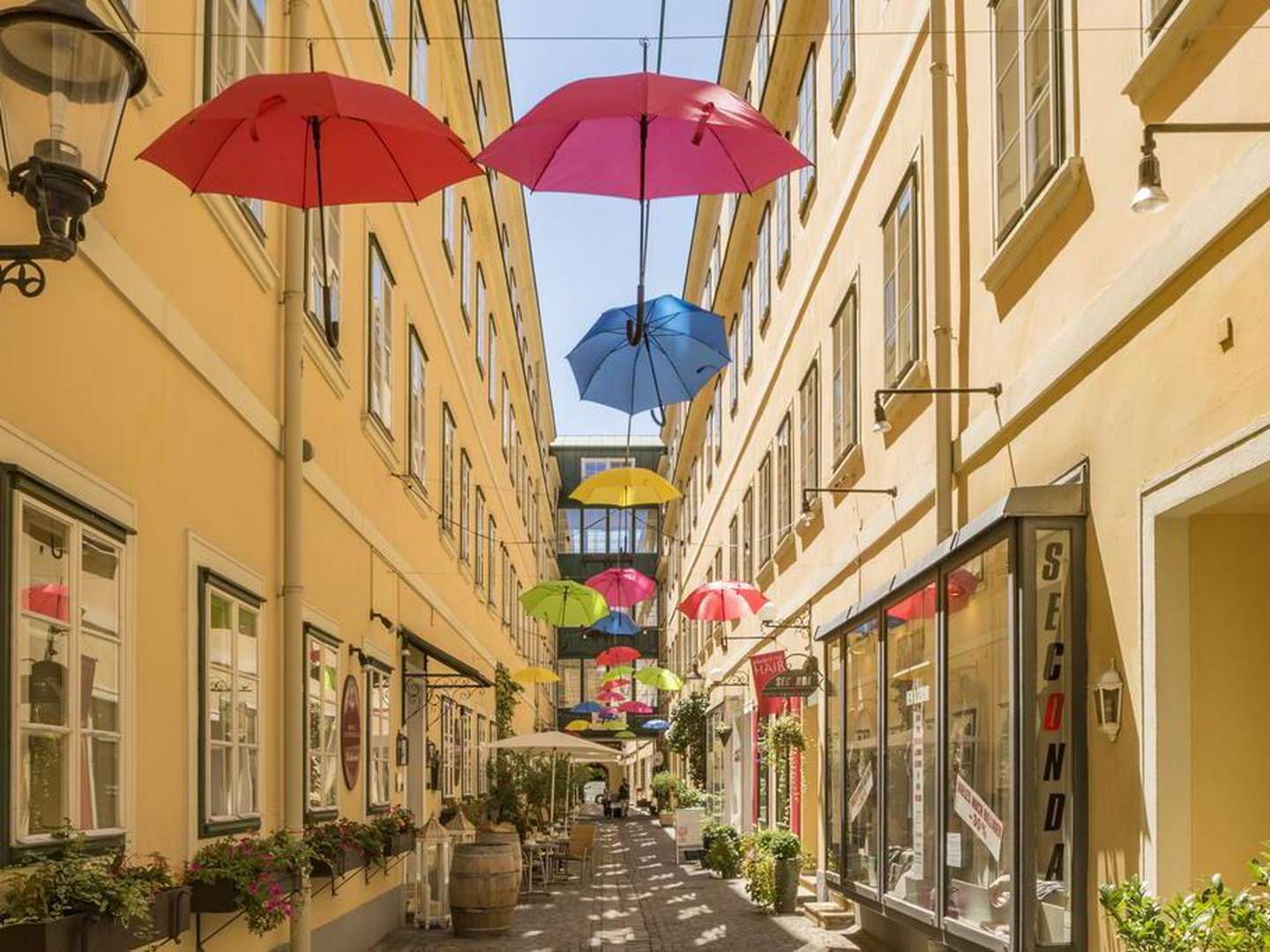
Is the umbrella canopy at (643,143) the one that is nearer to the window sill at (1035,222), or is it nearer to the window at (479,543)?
→ the window sill at (1035,222)

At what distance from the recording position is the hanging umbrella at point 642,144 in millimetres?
8016

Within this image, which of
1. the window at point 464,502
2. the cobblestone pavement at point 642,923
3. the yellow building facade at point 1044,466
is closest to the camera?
the yellow building facade at point 1044,466

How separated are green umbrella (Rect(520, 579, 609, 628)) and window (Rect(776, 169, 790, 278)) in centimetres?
715

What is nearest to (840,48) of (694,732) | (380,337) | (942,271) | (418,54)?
(418,54)

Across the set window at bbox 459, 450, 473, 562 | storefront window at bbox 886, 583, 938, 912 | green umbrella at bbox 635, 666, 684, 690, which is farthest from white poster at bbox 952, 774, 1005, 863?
green umbrella at bbox 635, 666, 684, 690

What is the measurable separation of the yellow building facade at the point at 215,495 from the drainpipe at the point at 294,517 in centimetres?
5

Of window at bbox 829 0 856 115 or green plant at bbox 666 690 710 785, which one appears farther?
green plant at bbox 666 690 710 785

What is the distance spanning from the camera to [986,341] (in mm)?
9680

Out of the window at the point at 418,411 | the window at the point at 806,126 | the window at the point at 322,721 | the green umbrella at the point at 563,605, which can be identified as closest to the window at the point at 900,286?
the window at the point at 806,126

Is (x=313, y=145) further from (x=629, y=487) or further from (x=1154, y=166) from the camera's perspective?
(x=629, y=487)

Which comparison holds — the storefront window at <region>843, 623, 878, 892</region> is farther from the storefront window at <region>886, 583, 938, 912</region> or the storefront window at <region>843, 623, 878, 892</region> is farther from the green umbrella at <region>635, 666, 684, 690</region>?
the green umbrella at <region>635, 666, 684, 690</region>

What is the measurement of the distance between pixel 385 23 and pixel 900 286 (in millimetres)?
6062

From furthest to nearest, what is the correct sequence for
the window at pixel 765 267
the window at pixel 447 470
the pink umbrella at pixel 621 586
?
1. the pink umbrella at pixel 621 586
2. the window at pixel 765 267
3. the window at pixel 447 470

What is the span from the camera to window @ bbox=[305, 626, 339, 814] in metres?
11.0
